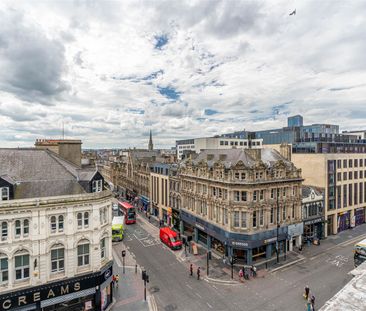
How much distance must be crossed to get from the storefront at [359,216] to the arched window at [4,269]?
58.1 m

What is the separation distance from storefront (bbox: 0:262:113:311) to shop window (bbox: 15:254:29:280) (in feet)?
3.72

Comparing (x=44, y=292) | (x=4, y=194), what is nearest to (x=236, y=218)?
(x=44, y=292)

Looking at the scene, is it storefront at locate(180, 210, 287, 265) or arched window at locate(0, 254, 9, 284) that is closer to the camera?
arched window at locate(0, 254, 9, 284)

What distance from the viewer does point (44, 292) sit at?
2016 cm

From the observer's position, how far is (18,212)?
768 inches

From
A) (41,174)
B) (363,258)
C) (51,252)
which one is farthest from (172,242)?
(363,258)

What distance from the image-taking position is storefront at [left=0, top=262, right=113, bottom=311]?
63.4 ft

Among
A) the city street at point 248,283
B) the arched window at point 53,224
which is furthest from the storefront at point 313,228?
the arched window at point 53,224

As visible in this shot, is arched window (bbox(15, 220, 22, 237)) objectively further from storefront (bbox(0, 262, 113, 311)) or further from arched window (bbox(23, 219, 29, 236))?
storefront (bbox(0, 262, 113, 311))

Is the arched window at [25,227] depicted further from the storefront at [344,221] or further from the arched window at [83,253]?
the storefront at [344,221]

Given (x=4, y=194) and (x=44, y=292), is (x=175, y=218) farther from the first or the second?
(x=4, y=194)

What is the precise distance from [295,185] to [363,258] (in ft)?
40.6

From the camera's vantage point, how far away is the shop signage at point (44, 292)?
19000 millimetres

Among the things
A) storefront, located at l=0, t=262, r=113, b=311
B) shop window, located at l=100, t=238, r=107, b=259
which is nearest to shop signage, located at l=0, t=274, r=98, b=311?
storefront, located at l=0, t=262, r=113, b=311
